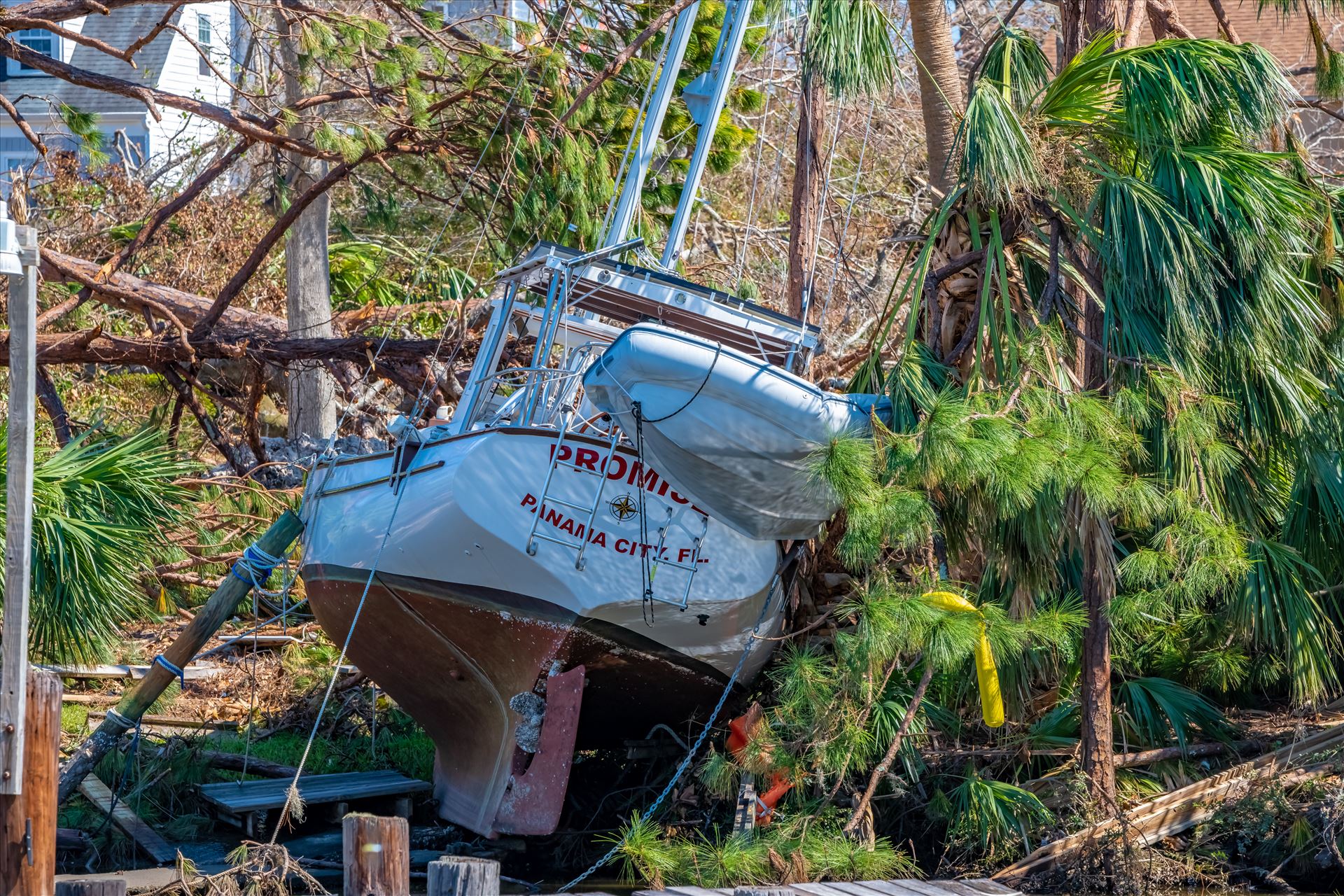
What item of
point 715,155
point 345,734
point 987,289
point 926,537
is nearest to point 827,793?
point 926,537

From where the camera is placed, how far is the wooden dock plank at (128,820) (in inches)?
345

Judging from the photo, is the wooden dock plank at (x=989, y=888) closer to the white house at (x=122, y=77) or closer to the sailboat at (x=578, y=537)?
the sailboat at (x=578, y=537)

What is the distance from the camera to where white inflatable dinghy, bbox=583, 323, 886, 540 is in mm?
7211

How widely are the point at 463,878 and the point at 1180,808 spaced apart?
4661 millimetres

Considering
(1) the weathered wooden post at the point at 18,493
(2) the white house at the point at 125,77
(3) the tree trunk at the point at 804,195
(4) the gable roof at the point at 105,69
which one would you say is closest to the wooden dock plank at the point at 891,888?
(1) the weathered wooden post at the point at 18,493

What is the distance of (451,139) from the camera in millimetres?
12781

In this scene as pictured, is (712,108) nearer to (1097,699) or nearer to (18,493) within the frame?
(1097,699)

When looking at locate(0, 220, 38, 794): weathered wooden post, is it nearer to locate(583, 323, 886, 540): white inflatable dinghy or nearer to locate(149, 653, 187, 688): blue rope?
locate(583, 323, 886, 540): white inflatable dinghy

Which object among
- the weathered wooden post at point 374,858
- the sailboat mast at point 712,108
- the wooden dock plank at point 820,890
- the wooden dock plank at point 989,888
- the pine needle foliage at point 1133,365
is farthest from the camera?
the sailboat mast at point 712,108

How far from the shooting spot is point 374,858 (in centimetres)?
565

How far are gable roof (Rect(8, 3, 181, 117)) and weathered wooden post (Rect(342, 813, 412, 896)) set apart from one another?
2308 cm

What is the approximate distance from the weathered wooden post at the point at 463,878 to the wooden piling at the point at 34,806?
5.14ft

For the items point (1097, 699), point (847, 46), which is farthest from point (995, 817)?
point (847, 46)

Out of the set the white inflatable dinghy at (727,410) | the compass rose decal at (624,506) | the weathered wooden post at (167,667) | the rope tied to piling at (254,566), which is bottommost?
the weathered wooden post at (167,667)
